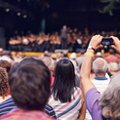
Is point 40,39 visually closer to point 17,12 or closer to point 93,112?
point 17,12

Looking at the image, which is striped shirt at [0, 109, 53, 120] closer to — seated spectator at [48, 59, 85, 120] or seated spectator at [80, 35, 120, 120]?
seated spectator at [80, 35, 120, 120]

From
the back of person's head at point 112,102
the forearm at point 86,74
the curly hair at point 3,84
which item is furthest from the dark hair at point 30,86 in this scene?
the curly hair at point 3,84

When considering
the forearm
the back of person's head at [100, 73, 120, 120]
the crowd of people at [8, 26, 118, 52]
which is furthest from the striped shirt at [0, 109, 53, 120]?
the crowd of people at [8, 26, 118, 52]

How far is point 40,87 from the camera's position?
7.18 ft

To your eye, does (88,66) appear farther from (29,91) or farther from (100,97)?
(29,91)

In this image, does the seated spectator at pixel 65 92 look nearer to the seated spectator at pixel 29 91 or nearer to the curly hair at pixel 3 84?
the curly hair at pixel 3 84

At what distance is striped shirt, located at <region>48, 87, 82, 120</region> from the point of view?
→ 3848mm

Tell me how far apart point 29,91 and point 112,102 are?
1.52 feet

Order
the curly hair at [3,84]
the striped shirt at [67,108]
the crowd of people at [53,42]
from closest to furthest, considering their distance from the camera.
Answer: the curly hair at [3,84], the striped shirt at [67,108], the crowd of people at [53,42]

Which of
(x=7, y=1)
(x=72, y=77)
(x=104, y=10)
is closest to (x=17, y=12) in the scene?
(x=7, y=1)

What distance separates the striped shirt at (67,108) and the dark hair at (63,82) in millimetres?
47

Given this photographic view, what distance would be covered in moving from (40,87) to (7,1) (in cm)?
2605

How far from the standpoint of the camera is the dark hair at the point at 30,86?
2.17 m

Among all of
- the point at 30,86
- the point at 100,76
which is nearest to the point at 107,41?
the point at 30,86
